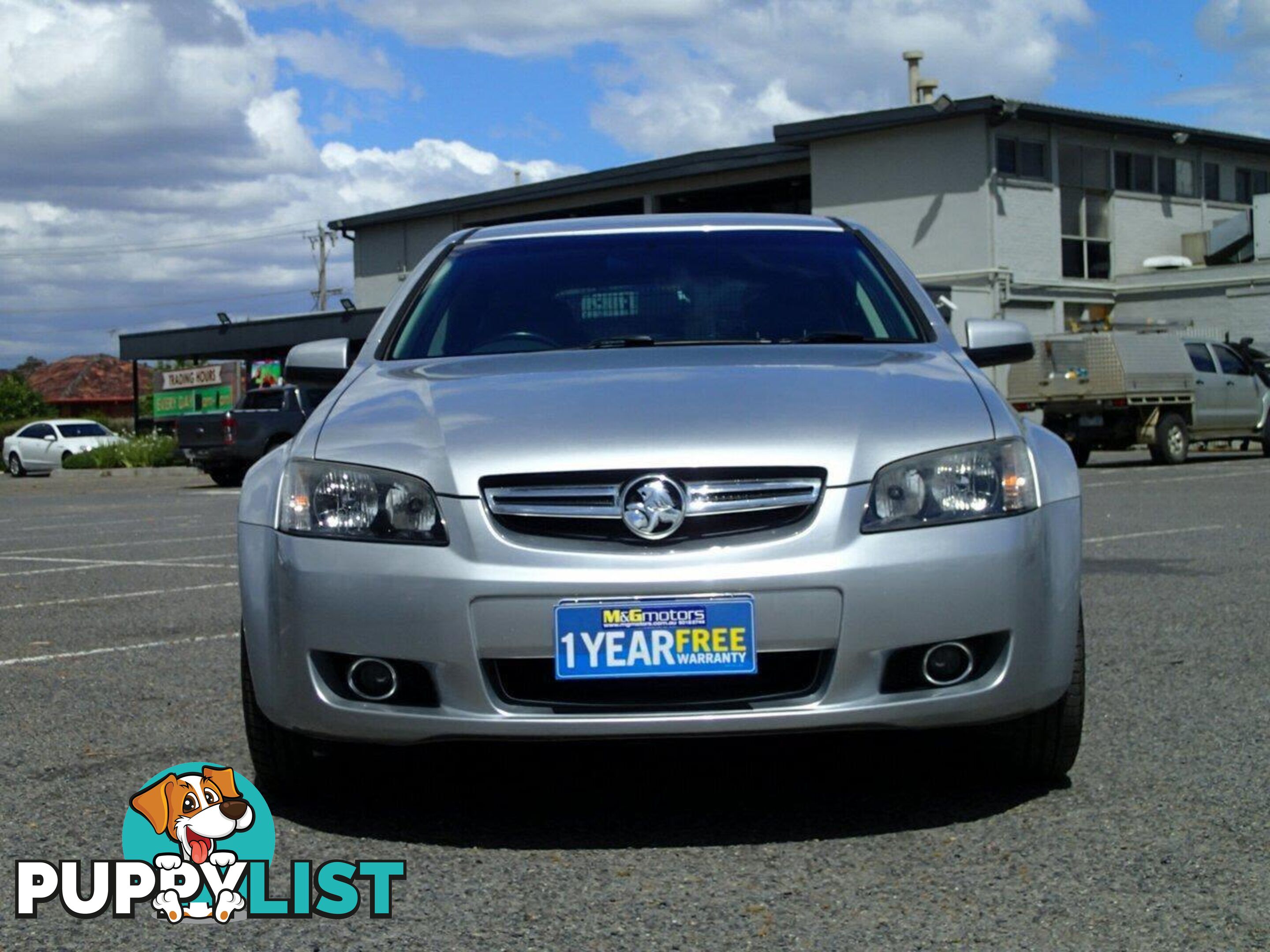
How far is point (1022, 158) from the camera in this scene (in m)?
33.9

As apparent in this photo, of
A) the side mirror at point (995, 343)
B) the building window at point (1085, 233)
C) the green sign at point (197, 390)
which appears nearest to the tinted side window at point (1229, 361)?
the building window at point (1085, 233)

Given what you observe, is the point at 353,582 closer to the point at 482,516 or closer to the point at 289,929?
the point at 482,516

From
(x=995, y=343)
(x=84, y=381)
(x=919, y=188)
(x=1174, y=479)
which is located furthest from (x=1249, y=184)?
(x=84, y=381)

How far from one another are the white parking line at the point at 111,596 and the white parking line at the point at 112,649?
1.95 meters

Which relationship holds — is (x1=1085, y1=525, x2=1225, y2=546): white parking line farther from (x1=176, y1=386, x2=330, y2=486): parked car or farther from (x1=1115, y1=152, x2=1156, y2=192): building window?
(x1=1115, y1=152, x2=1156, y2=192): building window

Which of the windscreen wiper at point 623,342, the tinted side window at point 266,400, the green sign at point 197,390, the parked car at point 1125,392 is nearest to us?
the windscreen wiper at point 623,342

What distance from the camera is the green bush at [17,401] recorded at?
79312mm

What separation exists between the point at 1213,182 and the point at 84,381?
272ft

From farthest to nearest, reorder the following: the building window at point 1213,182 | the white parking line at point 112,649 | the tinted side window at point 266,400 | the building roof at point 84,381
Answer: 1. the building roof at point 84,381
2. the building window at point 1213,182
3. the tinted side window at point 266,400
4. the white parking line at point 112,649

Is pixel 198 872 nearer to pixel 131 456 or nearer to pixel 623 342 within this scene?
pixel 623 342

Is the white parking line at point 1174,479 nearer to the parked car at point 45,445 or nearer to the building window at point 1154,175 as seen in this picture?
the building window at point 1154,175

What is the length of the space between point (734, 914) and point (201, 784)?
114cm

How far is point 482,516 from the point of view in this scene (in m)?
3.62

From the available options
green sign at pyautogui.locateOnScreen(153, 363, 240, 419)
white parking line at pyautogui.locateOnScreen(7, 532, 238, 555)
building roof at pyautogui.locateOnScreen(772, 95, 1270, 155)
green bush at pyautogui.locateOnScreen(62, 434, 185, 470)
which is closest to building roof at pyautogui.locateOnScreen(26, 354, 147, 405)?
green sign at pyautogui.locateOnScreen(153, 363, 240, 419)
